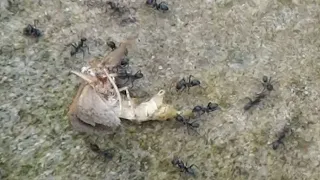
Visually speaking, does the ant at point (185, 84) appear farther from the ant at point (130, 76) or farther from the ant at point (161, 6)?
the ant at point (161, 6)

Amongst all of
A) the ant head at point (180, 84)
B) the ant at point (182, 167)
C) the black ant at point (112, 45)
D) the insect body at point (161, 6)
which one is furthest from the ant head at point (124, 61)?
the ant at point (182, 167)

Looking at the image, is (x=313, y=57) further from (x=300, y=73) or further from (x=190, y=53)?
(x=190, y=53)

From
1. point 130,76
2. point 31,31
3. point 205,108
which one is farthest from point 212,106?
point 31,31

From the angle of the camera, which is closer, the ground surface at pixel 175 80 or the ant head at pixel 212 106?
the ground surface at pixel 175 80

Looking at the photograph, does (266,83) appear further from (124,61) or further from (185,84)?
(124,61)

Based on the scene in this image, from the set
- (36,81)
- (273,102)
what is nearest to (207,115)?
(273,102)

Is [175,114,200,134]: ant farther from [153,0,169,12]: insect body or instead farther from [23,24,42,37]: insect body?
[23,24,42,37]: insect body
